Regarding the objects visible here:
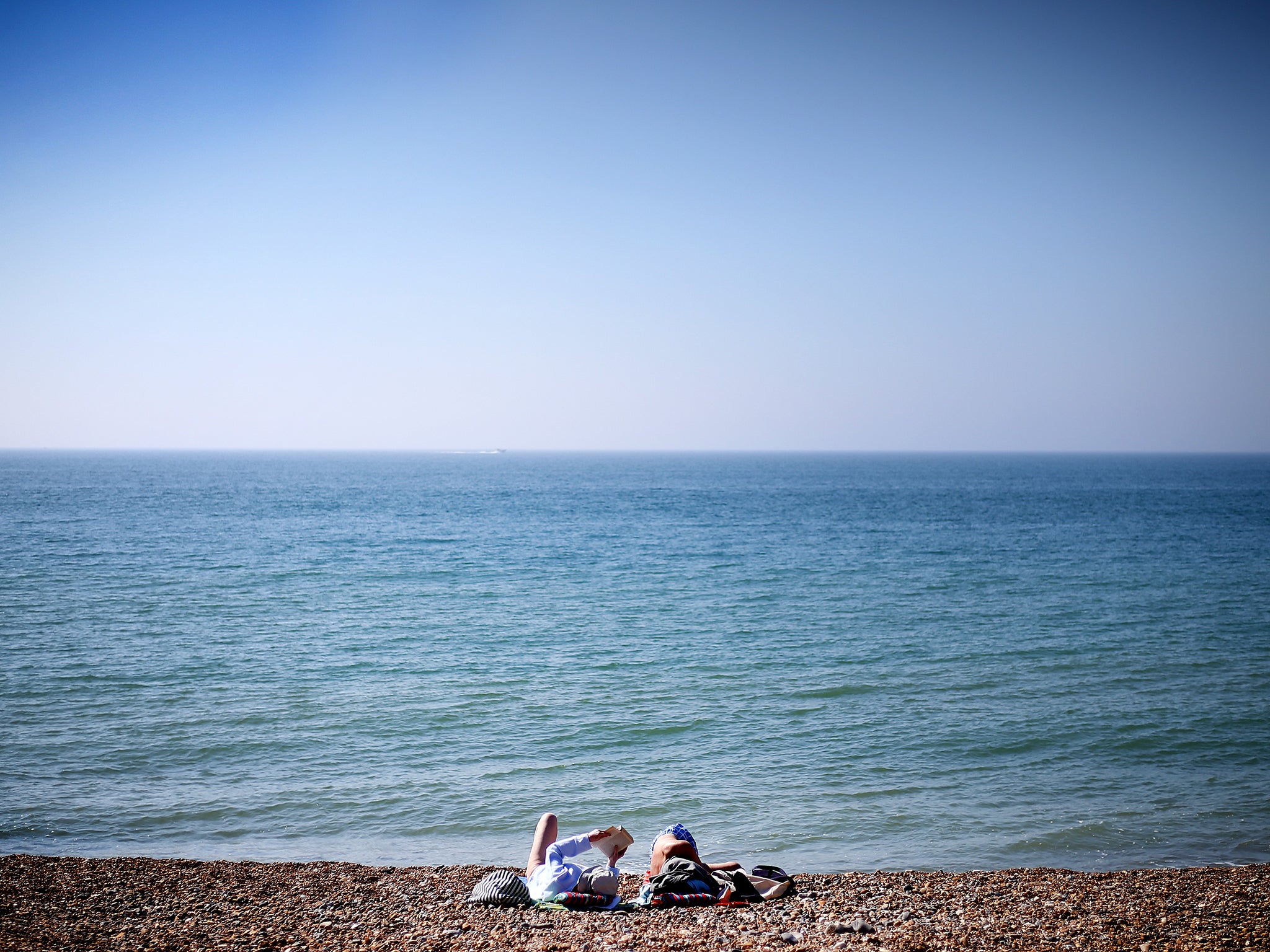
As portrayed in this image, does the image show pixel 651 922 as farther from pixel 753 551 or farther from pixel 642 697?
pixel 753 551

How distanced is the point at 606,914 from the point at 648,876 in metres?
0.88

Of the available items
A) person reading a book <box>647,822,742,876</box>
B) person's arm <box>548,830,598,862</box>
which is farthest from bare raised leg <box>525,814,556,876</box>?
person reading a book <box>647,822,742,876</box>

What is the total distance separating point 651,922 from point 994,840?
6.77m

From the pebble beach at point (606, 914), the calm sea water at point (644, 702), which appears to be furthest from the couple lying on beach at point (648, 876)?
the calm sea water at point (644, 702)

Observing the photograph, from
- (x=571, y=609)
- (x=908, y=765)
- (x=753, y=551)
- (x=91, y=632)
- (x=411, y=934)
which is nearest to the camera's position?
(x=411, y=934)

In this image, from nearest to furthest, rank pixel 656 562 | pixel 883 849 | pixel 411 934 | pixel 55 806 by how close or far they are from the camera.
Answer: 1. pixel 411 934
2. pixel 883 849
3. pixel 55 806
4. pixel 656 562

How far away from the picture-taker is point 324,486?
122 metres

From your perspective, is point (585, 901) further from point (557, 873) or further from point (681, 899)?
point (681, 899)

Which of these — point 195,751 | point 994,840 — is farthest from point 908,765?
point 195,751

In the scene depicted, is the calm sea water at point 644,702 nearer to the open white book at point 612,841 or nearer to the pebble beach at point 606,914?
the pebble beach at point 606,914

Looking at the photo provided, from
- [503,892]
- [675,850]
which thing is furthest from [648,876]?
[503,892]

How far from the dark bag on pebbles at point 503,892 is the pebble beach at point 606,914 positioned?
0.43ft

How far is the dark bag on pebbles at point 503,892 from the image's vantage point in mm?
8875

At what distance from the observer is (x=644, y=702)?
1880cm
